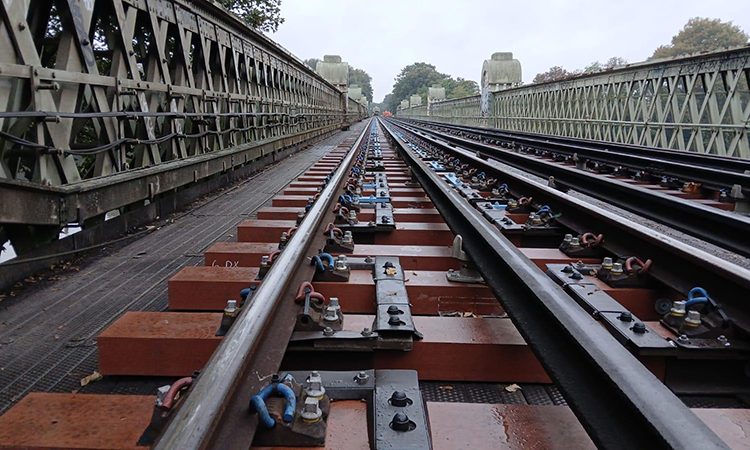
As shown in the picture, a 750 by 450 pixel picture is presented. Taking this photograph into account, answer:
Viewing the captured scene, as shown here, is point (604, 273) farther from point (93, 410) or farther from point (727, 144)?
point (727, 144)

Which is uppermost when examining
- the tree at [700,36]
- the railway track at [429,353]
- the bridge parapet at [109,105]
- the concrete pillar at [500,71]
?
the tree at [700,36]

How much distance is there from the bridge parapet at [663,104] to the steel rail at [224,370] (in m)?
10.9

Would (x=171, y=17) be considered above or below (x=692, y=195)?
above

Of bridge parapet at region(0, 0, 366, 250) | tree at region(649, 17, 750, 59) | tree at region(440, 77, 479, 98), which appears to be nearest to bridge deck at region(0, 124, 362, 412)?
bridge parapet at region(0, 0, 366, 250)

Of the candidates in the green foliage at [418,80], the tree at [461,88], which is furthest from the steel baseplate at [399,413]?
the green foliage at [418,80]

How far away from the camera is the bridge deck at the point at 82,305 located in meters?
2.11

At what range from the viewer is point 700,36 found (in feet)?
202

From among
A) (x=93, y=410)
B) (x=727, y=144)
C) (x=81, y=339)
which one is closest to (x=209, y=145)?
(x=81, y=339)

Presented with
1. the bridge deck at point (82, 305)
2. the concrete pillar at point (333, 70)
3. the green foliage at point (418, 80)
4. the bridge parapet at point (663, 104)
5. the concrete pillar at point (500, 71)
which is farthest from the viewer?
the green foliage at point (418, 80)

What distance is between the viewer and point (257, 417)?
1265mm

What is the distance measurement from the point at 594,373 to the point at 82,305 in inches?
105

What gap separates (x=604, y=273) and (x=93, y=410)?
2.07 meters

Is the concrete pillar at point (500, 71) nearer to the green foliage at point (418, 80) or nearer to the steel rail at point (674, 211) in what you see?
the steel rail at point (674, 211)

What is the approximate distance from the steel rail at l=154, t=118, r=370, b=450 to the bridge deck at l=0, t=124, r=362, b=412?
1.93 ft
